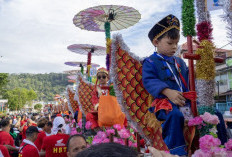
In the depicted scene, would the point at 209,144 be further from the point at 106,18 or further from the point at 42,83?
the point at 42,83

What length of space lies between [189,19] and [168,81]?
627mm

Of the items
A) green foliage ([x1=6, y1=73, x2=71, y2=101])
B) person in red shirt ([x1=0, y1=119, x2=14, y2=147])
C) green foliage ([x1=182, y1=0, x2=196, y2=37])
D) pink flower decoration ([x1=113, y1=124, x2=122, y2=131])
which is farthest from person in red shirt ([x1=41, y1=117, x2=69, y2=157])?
green foliage ([x1=6, y1=73, x2=71, y2=101])

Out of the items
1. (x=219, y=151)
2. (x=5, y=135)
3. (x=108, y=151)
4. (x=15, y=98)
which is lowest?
(x=15, y=98)

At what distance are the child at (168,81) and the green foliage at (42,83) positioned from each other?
113 meters

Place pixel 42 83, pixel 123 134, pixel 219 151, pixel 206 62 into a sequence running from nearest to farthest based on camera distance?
pixel 219 151 → pixel 206 62 → pixel 123 134 → pixel 42 83

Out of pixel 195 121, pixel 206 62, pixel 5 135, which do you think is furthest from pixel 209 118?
pixel 5 135

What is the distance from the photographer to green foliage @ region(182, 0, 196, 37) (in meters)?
2.13

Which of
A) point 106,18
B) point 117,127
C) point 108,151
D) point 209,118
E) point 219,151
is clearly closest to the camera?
point 108,151

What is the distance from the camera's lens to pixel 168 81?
91.4 inches

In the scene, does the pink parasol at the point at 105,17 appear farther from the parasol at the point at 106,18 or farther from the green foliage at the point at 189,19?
the green foliage at the point at 189,19

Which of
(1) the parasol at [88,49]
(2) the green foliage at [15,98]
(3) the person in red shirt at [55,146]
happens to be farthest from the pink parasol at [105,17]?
(2) the green foliage at [15,98]

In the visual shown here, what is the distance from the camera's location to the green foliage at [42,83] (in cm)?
11594

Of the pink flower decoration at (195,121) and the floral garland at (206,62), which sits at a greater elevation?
the floral garland at (206,62)

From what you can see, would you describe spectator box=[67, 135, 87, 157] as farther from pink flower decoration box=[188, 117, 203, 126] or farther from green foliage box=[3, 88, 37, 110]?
green foliage box=[3, 88, 37, 110]
